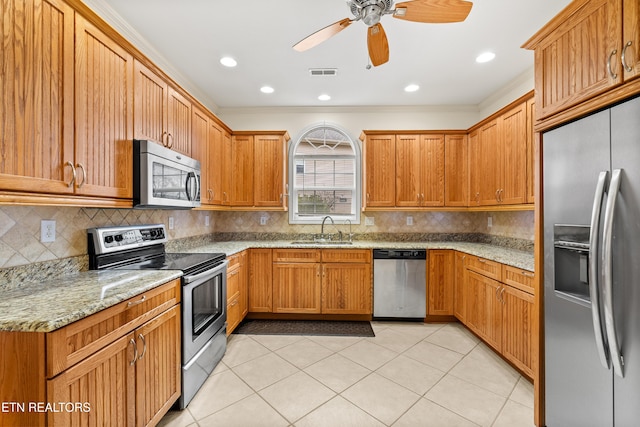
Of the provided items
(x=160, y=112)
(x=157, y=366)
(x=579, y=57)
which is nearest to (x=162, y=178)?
(x=160, y=112)

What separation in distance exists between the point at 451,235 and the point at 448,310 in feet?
3.53

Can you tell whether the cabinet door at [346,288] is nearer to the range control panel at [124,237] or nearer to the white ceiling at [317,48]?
the range control panel at [124,237]

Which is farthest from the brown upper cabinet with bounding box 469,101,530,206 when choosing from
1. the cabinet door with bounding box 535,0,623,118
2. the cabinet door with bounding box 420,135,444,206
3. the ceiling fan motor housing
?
A: the ceiling fan motor housing

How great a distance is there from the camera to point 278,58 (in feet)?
8.62

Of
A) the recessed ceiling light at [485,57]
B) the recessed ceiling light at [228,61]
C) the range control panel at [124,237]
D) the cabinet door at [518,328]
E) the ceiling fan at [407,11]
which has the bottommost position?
the cabinet door at [518,328]

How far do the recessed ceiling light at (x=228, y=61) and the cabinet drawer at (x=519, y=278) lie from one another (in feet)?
10.2

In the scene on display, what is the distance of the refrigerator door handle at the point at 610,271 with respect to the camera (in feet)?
3.77

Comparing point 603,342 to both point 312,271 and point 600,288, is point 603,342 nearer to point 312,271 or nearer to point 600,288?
point 600,288

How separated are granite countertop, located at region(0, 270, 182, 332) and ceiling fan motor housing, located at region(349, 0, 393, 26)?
6.44ft

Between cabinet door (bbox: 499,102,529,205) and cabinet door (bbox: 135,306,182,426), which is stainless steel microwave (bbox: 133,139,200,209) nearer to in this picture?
cabinet door (bbox: 135,306,182,426)

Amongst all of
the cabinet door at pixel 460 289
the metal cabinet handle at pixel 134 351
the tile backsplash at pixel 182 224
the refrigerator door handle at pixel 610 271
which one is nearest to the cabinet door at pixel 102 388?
the metal cabinet handle at pixel 134 351

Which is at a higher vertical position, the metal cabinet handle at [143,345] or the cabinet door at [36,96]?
the cabinet door at [36,96]

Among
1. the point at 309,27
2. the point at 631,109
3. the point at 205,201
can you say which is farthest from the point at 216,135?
the point at 631,109

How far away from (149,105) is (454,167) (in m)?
3.34
